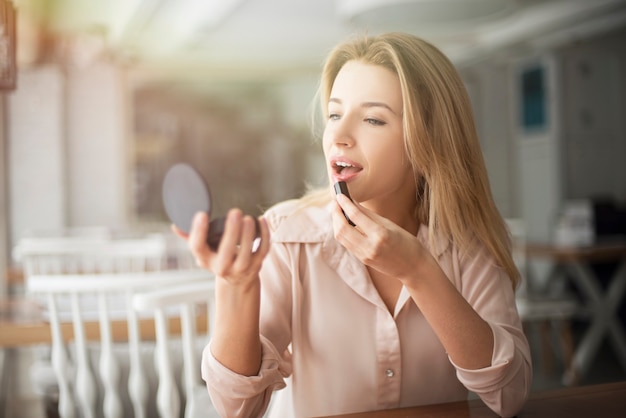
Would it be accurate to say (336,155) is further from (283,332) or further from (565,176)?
(565,176)

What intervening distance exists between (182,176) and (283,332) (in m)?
0.41

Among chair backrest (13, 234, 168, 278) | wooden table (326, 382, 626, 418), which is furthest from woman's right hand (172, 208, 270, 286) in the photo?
chair backrest (13, 234, 168, 278)

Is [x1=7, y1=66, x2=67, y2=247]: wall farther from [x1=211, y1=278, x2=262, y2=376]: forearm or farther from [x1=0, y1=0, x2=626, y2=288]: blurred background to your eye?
[x1=211, y1=278, x2=262, y2=376]: forearm

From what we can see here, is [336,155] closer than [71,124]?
Yes

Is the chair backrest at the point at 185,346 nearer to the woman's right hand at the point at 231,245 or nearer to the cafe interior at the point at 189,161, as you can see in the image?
the cafe interior at the point at 189,161

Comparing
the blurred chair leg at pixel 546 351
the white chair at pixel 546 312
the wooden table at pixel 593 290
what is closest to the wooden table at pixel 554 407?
the white chair at pixel 546 312

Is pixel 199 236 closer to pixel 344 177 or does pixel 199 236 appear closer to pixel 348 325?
pixel 344 177

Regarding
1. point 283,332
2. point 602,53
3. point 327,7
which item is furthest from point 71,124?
point 283,332

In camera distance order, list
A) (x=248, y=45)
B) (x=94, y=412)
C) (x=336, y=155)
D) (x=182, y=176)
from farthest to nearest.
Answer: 1. (x=248, y=45)
2. (x=94, y=412)
3. (x=336, y=155)
4. (x=182, y=176)

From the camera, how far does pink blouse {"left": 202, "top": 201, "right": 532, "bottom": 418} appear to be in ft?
3.07

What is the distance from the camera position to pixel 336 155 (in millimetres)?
803

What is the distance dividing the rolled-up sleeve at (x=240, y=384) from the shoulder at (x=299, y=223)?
0.18 meters

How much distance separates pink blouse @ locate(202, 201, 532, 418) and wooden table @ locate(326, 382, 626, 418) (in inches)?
3.3

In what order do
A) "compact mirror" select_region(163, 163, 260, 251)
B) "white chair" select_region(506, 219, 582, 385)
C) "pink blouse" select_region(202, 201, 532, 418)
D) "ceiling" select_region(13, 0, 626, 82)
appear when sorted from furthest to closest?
"ceiling" select_region(13, 0, 626, 82) → "white chair" select_region(506, 219, 582, 385) → "pink blouse" select_region(202, 201, 532, 418) → "compact mirror" select_region(163, 163, 260, 251)
